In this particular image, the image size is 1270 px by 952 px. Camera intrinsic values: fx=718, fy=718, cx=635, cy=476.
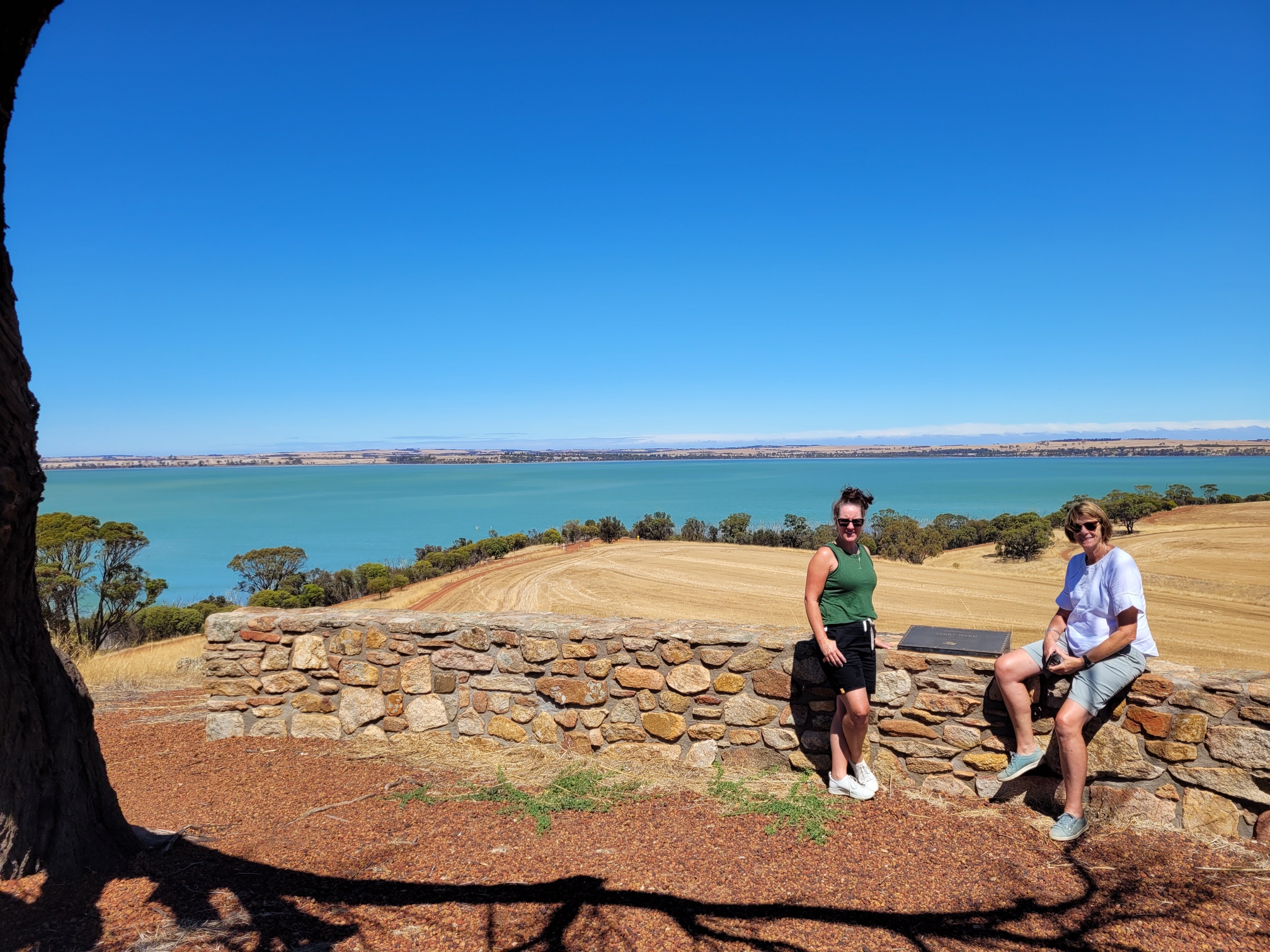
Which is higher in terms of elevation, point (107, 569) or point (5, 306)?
point (5, 306)

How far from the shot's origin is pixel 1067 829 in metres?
3.79

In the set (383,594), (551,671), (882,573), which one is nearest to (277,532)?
(383,594)

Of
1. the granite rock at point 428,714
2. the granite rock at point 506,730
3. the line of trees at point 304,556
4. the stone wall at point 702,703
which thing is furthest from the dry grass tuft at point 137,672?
the granite rock at point 506,730

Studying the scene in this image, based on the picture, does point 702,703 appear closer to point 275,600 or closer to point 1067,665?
point 1067,665

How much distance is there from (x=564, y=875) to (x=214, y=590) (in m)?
32.3

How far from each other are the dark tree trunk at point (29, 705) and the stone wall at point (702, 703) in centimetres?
210

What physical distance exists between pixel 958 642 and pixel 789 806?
4.83ft

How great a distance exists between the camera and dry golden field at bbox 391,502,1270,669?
12164 millimetres

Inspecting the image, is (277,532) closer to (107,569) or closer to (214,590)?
(214,590)

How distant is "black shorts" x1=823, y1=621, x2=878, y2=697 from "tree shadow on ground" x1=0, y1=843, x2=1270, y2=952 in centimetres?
130

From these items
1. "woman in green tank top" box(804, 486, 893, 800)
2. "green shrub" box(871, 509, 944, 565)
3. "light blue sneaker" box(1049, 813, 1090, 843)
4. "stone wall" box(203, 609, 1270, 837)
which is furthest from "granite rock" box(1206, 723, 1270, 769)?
"green shrub" box(871, 509, 944, 565)

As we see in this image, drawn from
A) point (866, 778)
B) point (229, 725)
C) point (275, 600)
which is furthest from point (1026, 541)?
point (275, 600)

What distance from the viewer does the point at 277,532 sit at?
63.2m

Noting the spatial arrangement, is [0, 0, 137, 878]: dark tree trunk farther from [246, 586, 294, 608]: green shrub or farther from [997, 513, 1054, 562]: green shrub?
[997, 513, 1054, 562]: green shrub
